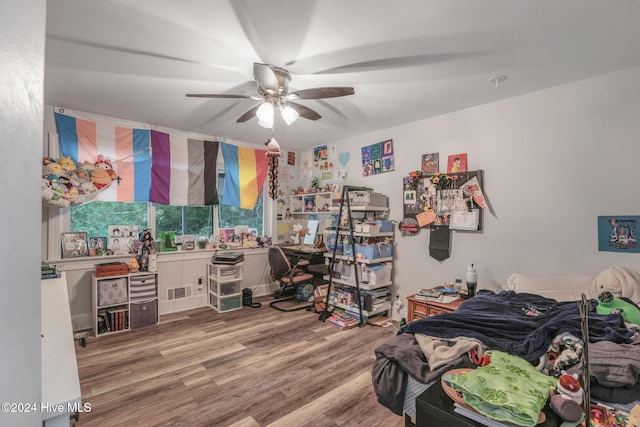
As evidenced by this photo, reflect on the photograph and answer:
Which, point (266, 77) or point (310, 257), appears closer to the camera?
point (266, 77)

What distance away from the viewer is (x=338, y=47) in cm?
198

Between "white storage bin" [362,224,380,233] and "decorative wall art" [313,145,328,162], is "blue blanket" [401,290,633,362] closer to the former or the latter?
"white storage bin" [362,224,380,233]

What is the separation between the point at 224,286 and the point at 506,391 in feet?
11.8

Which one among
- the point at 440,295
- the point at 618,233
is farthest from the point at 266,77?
the point at 618,233

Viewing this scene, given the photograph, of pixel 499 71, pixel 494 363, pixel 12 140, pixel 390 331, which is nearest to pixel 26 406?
pixel 12 140

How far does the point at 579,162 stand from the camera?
2430 millimetres

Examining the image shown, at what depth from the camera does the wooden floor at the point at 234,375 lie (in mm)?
1904

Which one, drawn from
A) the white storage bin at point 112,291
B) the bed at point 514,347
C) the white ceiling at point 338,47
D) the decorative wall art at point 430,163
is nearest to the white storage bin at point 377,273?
the decorative wall art at point 430,163

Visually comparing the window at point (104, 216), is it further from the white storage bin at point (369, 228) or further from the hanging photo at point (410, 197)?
the hanging photo at point (410, 197)

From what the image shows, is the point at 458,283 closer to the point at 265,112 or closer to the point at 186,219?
the point at 265,112

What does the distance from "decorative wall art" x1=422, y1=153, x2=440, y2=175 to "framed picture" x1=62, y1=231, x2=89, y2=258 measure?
3959mm

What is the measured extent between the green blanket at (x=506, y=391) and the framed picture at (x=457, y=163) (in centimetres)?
234

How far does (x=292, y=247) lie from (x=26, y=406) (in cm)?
406

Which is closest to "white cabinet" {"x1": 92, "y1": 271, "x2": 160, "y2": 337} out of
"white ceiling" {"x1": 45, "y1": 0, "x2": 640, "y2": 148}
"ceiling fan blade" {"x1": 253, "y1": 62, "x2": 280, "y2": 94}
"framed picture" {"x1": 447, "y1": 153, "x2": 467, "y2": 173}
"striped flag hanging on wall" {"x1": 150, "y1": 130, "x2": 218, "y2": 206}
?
"striped flag hanging on wall" {"x1": 150, "y1": 130, "x2": 218, "y2": 206}
